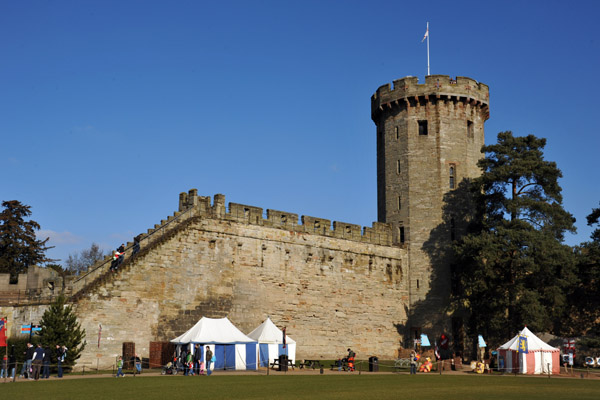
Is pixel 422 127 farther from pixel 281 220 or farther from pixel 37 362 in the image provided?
pixel 37 362

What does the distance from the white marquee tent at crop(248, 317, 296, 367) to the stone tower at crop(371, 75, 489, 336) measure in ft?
41.6

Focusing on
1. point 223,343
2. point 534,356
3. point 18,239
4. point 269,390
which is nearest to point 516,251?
point 534,356

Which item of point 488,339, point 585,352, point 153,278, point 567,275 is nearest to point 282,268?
point 153,278

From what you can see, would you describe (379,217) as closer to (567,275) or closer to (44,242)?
(567,275)

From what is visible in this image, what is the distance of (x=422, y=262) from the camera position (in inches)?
1651

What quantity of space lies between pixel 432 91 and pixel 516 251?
1195 centimetres

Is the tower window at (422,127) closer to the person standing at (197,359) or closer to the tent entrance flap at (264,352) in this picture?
the tent entrance flap at (264,352)

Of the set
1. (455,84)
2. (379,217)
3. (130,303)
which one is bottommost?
(130,303)

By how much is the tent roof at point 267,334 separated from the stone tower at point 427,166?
12.9 m

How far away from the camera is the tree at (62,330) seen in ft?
88.3

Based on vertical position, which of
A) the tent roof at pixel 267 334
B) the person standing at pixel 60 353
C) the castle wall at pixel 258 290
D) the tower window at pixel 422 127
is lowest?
the person standing at pixel 60 353

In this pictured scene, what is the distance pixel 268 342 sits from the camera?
103ft

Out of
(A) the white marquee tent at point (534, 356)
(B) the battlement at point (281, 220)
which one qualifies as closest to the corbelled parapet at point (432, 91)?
(B) the battlement at point (281, 220)

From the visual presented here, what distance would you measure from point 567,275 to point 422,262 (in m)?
8.70
